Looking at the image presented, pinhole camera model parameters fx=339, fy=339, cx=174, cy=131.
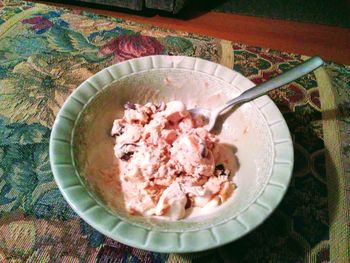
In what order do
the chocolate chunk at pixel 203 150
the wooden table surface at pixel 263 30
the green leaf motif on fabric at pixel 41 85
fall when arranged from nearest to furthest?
the chocolate chunk at pixel 203 150
the green leaf motif on fabric at pixel 41 85
the wooden table surface at pixel 263 30

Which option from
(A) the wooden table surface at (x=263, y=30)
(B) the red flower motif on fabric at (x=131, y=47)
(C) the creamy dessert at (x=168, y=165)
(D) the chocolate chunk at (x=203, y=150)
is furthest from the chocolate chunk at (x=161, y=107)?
(A) the wooden table surface at (x=263, y=30)

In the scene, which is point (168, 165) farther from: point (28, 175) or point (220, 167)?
point (28, 175)

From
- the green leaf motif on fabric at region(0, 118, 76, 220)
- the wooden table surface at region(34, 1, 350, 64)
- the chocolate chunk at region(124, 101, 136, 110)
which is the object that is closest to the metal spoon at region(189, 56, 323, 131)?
the chocolate chunk at region(124, 101, 136, 110)

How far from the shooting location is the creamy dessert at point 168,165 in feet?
1.69

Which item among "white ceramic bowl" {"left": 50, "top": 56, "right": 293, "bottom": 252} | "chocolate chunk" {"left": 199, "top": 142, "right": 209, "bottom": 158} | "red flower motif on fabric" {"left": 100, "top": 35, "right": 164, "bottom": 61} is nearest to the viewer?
"white ceramic bowl" {"left": 50, "top": 56, "right": 293, "bottom": 252}

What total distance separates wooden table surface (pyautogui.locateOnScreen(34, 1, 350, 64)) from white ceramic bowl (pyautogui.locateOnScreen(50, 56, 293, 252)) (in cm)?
64

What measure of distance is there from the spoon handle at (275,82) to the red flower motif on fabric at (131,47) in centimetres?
32

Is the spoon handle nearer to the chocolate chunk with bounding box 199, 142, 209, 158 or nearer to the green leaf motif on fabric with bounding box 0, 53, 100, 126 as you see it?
the chocolate chunk with bounding box 199, 142, 209, 158

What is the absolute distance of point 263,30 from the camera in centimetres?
130

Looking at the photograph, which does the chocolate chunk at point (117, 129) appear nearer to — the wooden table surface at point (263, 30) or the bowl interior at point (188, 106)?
the bowl interior at point (188, 106)

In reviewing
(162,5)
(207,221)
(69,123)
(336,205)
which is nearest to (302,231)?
(336,205)

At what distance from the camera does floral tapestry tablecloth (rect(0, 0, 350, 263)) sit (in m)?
0.52

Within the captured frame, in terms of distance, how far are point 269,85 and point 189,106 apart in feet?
0.53

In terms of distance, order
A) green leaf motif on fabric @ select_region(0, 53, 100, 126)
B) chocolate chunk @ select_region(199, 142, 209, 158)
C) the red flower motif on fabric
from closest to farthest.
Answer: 1. chocolate chunk @ select_region(199, 142, 209, 158)
2. green leaf motif on fabric @ select_region(0, 53, 100, 126)
3. the red flower motif on fabric
